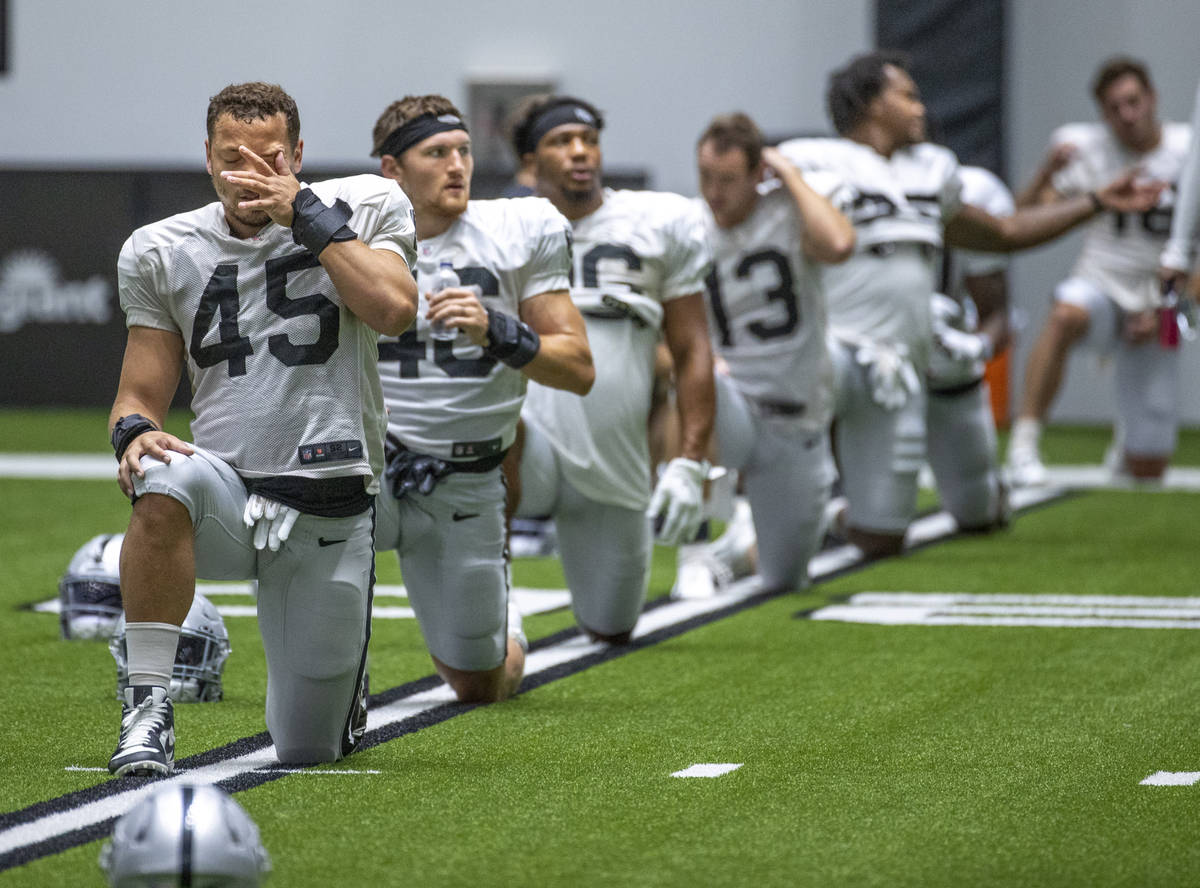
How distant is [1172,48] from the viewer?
12.5 metres

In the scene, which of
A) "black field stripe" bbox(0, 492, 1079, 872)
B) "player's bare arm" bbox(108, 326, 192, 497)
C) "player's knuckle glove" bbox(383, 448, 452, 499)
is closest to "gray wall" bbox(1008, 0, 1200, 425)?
"black field stripe" bbox(0, 492, 1079, 872)

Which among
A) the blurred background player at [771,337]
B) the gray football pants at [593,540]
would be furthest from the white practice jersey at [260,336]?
the blurred background player at [771,337]

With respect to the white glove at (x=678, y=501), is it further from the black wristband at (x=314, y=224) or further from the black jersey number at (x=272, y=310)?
the black wristband at (x=314, y=224)

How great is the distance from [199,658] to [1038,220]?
3963 millimetres

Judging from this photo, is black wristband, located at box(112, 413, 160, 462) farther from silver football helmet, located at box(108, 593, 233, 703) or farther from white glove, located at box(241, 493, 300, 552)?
silver football helmet, located at box(108, 593, 233, 703)

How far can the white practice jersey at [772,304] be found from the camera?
5.81 m

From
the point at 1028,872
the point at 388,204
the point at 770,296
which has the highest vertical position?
the point at 388,204

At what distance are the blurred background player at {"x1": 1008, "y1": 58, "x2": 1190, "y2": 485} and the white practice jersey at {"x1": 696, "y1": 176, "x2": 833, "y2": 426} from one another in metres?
2.89

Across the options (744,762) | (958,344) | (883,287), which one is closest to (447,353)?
(744,762)

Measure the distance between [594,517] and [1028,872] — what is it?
2.15 metres

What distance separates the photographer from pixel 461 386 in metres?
4.13

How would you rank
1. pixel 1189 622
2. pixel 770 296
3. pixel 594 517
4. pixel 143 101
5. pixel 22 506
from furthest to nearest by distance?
pixel 143 101
pixel 22 506
pixel 770 296
pixel 1189 622
pixel 594 517

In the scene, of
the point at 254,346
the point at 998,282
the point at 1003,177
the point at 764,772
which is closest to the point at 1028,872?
the point at 764,772

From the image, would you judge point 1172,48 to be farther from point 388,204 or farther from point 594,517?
point 388,204
